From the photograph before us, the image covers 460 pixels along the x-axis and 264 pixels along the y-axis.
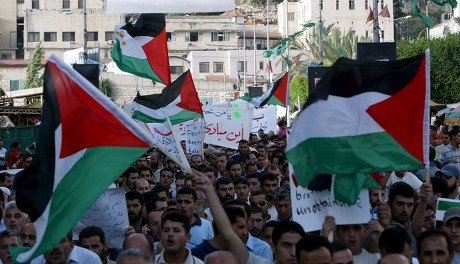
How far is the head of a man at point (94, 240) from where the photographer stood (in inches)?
367

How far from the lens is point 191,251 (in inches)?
350

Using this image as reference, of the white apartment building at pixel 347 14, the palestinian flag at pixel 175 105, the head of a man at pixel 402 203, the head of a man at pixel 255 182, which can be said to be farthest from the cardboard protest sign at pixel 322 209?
the white apartment building at pixel 347 14

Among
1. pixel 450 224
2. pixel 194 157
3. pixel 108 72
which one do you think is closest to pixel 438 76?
pixel 108 72

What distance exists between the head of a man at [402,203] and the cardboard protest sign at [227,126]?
1281 cm

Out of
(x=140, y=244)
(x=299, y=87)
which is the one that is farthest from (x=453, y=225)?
(x=299, y=87)

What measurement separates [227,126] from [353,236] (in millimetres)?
14834

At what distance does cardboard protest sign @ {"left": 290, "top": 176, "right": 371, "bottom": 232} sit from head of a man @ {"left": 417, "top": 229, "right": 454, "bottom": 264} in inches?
18.5

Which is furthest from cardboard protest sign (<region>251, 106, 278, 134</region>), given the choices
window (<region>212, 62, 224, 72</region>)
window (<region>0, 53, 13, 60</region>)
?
window (<region>0, 53, 13, 60</region>)

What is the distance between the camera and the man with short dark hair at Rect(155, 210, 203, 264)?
8.48 meters

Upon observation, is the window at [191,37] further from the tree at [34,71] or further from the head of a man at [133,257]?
the head of a man at [133,257]

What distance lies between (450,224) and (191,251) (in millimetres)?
1993

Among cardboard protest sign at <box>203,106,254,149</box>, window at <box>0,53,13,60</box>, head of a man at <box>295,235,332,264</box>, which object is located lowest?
head of a man at <box>295,235,332,264</box>

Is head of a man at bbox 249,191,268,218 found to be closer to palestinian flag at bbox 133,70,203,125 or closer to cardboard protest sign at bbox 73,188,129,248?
cardboard protest sign at bbox 73,188,129,248

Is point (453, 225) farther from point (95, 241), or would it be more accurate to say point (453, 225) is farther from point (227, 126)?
point (227, 126)
